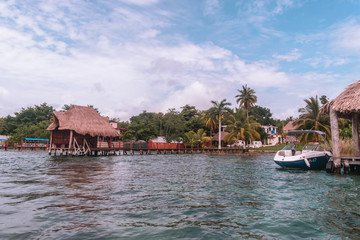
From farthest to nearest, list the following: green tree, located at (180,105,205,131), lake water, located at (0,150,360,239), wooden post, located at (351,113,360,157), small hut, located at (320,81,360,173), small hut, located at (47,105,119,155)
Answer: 1. green tree, located at (180,105,205,131)
2. small hut, located at (47,105,119,155)
3. wooden post, located at (351,113,360,157)
4. small hut, located at (320,81,360,173)
5. lake water, located at (0,150,360,239)

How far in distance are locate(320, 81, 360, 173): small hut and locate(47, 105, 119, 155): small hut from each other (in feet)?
93.4

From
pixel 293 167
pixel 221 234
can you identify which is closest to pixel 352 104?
pixel 293 167

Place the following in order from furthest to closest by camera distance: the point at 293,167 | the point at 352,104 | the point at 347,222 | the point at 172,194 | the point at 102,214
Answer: the point at 293,167, the point at 352,104, the point at 172,194, the point at 102,214, the point at 347,222

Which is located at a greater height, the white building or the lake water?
the white building

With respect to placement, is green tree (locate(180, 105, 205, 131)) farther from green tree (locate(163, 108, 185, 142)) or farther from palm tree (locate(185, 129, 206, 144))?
palm tree (locate(185, 129, 206, 144))

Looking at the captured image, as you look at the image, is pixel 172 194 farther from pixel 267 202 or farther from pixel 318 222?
pixel 318 222

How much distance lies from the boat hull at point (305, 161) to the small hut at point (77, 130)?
83.2ft

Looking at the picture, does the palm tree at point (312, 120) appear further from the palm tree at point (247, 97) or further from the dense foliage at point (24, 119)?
the dense foliage at point (24, 119)

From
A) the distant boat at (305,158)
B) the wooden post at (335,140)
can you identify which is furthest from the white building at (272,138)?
the wooden post at (335,140)

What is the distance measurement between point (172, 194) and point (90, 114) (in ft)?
104

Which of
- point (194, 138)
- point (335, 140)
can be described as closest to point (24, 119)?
point (194, 138)

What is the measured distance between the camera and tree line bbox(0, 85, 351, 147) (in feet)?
127

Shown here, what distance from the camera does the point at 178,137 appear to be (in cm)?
5581

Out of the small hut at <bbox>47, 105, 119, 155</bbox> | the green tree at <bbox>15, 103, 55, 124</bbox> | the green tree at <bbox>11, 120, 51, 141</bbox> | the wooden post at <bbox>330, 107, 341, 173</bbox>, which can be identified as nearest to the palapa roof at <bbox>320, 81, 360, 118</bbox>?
the wooden post at <bbox>330, 107, 341, 173</bbox>
